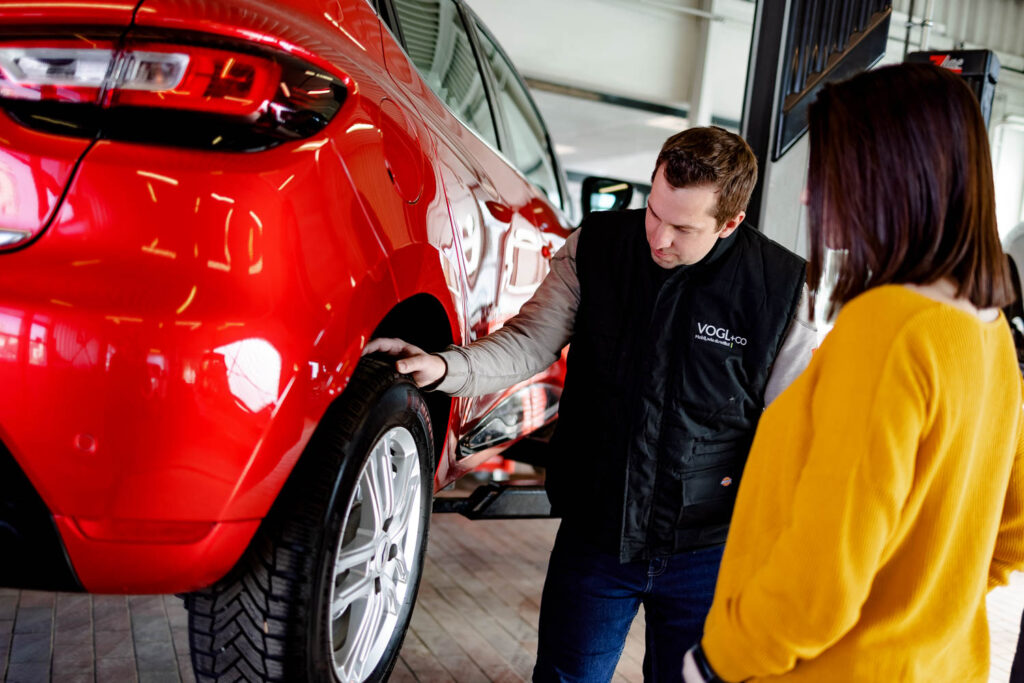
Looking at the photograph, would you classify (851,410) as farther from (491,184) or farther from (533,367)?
(491,184)

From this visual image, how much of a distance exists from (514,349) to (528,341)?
0.17 feet

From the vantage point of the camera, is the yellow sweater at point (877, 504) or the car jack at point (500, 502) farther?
the car jack at point (500, 502)

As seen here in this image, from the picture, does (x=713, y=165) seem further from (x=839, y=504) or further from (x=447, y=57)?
(x=839, y=504)

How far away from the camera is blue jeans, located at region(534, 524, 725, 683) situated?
5.82 feet

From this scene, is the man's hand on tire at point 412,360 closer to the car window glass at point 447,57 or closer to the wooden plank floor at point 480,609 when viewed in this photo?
the car window glass at point 447,57

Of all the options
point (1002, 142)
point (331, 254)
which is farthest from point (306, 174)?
point (1002, 142)

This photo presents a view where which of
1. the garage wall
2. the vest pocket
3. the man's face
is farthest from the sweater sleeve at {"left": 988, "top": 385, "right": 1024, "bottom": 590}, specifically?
the garage wall

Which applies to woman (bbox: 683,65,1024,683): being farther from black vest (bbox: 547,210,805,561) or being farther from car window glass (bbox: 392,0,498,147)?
car window glass (bbox: 392,0,498,147)

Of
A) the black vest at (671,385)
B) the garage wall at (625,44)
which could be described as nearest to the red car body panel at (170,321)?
the black vest at (671,385)

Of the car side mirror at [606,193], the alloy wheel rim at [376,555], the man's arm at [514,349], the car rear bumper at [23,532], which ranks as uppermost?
the car side mirror at [606,193]

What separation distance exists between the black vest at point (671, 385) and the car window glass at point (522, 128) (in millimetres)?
1038

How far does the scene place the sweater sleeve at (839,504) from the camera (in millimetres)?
833

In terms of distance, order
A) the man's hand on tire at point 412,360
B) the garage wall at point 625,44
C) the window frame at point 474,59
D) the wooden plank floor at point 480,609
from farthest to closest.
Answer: the garage wall at point 625,44
the wooden plank floor at point 480,609
the window frame at point 474,59
the man's hand on tire at point 412,360

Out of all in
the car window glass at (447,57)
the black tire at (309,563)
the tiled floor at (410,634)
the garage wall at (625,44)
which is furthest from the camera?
the garage wall at (625,44)
